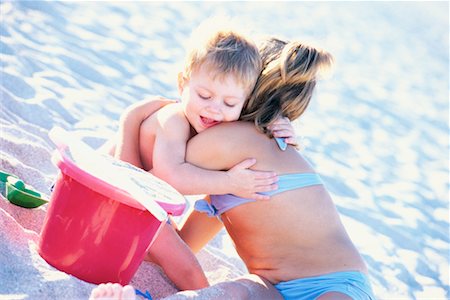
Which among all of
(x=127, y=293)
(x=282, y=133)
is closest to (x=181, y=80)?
(x=282, y=133)

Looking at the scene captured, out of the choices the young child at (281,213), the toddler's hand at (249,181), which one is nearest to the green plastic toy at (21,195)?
the young child at (281,213)

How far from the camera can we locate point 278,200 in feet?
9.30

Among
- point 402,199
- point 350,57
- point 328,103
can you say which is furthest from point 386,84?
point 402,199

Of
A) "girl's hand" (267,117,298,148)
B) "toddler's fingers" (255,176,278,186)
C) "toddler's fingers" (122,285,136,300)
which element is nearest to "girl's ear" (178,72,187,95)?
"girl's hand" (267,117,298,148)

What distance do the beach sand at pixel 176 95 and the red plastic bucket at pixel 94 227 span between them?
2.6 inches

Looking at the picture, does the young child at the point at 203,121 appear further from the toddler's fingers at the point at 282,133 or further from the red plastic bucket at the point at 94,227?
the red plastic bucket at the point at 94,227

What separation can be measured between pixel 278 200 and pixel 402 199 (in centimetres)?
308

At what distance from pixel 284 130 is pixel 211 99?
315mm

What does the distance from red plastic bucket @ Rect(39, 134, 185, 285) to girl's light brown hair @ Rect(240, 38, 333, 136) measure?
60 centimetres

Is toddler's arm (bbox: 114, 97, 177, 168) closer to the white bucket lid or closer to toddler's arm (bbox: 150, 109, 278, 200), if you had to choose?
toddler's arm (bbox: 150, 109, 278, 200)

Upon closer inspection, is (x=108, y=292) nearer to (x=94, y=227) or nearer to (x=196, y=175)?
(x=94, y=227)

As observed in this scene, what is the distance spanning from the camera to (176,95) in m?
6.14

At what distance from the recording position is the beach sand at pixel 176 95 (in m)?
3.38

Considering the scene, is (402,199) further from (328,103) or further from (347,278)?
(347,278)
